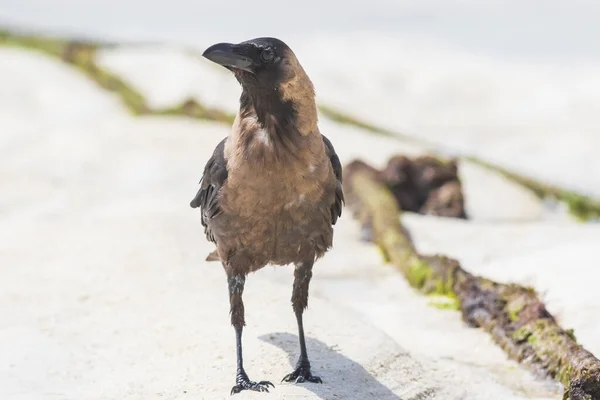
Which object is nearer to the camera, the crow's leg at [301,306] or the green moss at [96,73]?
the crow's leg at [301,306]

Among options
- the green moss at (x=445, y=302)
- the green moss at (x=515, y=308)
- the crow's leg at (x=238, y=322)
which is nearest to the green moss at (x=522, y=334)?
the green moss at (x=515, y=308)

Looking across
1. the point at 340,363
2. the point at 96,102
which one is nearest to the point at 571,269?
the point at 340,363

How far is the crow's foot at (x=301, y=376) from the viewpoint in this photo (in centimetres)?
Result: 589

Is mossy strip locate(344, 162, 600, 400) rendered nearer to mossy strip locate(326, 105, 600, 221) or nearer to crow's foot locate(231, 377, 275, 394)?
crow's foot locate(231, 377, 275, 394)

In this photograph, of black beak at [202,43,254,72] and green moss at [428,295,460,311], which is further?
green moss at [428,295,460,311]

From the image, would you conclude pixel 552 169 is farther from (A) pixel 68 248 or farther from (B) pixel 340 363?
(B) pixel 340 363

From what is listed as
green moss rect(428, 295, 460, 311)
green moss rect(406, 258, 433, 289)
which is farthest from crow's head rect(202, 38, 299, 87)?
green moss rect(406, 258, 433, 289)

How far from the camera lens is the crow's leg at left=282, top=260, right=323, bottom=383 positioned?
5906mm

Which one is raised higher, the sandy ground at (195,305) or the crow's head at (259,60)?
the crow's head at (259,60)

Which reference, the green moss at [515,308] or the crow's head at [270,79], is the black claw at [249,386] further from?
the green moss at [515,308]

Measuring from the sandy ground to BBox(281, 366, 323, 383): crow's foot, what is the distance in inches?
3.8

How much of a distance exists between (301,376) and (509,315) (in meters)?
2.68

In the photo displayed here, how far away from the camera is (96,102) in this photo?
2467cm

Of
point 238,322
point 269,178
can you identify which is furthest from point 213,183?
point 238,322
